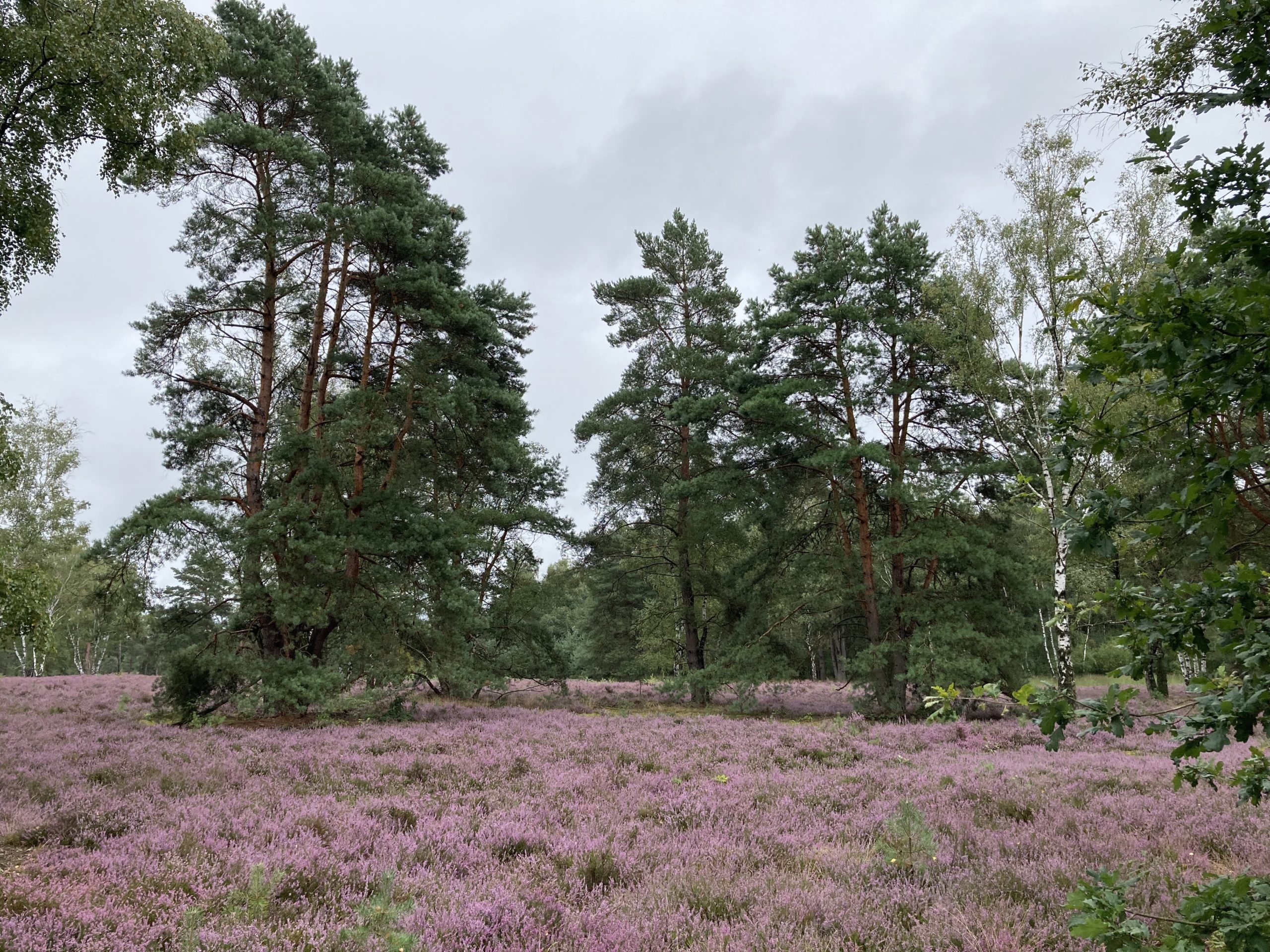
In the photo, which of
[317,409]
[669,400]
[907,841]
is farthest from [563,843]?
[669,400]

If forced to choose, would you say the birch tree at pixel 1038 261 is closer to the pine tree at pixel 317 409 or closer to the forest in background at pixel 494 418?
the forest in background at pixel 494 418

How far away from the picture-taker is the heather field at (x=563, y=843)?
12.6ft

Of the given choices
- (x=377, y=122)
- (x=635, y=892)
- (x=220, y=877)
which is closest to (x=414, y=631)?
(x=220, y=877)

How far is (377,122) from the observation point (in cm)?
1483

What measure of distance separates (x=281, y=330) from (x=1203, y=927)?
21508 mm

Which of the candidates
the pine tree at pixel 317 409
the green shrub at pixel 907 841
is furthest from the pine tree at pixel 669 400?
the green shrub at pixel 907 841

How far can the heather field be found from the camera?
3.83 m

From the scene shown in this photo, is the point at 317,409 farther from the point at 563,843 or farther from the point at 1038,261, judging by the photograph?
the point at 1038,261

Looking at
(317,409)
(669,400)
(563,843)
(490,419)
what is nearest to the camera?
(563,843)

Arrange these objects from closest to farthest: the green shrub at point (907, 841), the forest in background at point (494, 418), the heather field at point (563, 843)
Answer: the heather field at point (563, 843), the green shrub at point (907, 841), the forest in background at point (494, 418)

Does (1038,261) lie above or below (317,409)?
above

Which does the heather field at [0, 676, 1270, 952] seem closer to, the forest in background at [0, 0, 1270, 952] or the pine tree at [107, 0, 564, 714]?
the forest in background at [0, 0, 1270, 952]

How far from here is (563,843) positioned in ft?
17.7

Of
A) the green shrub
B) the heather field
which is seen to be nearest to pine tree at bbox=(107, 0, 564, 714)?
the heather field
